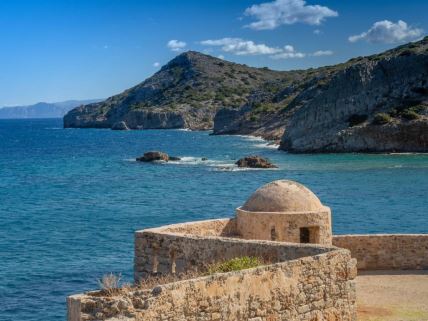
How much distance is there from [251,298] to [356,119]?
259ft

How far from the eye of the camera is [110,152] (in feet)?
359

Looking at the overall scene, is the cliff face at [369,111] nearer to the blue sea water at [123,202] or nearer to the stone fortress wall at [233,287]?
the blue sea water at [123,202]

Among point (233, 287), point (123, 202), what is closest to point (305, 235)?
point (233, 287)

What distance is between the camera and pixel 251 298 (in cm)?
1202

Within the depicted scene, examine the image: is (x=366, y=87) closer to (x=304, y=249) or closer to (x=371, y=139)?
(x=371, y=139)

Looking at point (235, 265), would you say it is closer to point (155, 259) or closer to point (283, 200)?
point (155, 259)

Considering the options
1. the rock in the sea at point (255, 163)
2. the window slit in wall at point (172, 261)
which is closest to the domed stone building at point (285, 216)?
the window slit in wall at point (172, 261)

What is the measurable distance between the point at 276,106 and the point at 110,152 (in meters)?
37.4

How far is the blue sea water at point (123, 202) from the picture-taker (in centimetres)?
2915

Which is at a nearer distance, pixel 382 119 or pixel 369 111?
pixel 382 119

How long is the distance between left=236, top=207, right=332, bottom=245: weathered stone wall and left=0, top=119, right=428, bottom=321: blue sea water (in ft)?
27.4

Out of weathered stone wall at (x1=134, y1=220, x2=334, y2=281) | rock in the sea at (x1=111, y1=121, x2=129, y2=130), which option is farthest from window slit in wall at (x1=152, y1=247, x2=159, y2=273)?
rock in the sea at (x1=111, y1=121, x2=129, y2=130)

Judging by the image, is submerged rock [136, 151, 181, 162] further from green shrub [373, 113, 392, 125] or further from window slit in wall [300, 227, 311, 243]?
window slit in wall [300, 227, 311, 243]

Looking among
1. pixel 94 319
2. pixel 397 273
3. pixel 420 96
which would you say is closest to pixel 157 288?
pixel 94 319
